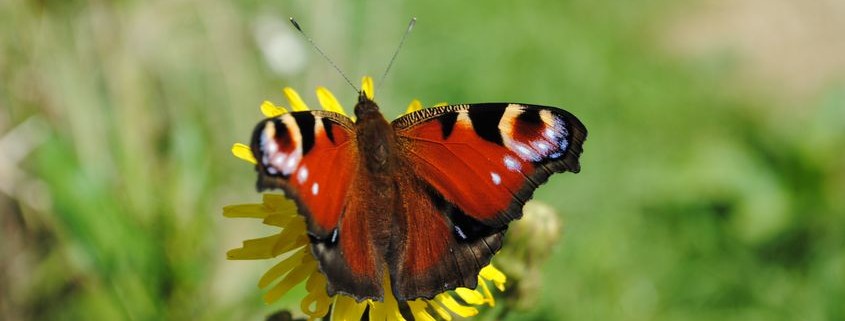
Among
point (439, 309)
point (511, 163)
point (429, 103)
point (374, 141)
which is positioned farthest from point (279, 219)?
point (429, 103)

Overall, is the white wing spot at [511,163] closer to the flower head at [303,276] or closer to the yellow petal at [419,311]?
the flower head at [303,276]

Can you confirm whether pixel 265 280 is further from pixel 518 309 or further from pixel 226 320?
pixel 226 320

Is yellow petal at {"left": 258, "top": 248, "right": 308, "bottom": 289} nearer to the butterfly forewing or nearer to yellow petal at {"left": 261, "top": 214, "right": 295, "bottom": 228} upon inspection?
yellow petal at {"left": 261, "top": 214, "right": 295, "bottom": 228}

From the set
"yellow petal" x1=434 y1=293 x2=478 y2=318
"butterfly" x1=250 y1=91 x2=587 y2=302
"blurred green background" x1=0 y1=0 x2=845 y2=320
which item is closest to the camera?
"butterfly" x1=250 y1=91 x2=587 y2=302

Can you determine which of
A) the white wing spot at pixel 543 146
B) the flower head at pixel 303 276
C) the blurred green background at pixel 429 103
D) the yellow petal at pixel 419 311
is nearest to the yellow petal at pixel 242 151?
the flower head at pixel 303 276

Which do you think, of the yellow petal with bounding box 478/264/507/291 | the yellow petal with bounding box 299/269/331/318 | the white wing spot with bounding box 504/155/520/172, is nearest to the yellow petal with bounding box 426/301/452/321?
the yellow petal with bounding box 478/264/507/291

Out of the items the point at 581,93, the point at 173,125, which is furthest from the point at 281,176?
the point at 581,93
